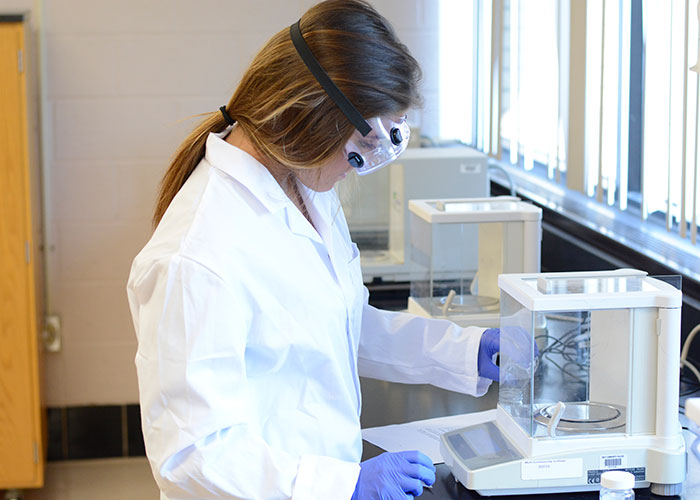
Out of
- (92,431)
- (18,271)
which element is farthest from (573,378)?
(92,431)

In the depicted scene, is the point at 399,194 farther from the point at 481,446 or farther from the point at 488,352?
the point at 481,446

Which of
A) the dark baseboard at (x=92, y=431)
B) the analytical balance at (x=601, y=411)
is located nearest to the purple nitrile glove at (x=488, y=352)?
the analytical balance at (x=601, y=411)

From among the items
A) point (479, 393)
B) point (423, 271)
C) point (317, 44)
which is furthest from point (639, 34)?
point (317, 44)

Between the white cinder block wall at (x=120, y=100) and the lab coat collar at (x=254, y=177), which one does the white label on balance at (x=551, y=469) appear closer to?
the lab coat collar at (x=254, y=177)

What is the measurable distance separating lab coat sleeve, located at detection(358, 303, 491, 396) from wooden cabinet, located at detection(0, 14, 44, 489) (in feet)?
5.03

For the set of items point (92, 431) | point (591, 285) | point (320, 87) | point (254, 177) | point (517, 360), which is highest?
point (320, 87)

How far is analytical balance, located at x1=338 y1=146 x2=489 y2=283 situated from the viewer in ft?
8.12

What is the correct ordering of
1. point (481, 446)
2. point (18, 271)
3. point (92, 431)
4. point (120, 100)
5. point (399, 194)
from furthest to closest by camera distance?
point (92, 431) < point (120, 100) < point (18, 271) < point (399, 194) < point (481, 446)

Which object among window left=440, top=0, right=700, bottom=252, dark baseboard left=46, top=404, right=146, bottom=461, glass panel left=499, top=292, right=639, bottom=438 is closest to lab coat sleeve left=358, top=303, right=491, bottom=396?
glass panel left=499, top=292, right=639, bottom=438

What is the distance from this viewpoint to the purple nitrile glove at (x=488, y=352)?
1.50 metres

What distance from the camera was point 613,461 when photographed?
117 cm

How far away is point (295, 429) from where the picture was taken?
1.19 metres

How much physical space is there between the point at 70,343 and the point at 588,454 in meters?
2.30

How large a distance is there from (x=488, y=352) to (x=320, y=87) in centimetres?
60
